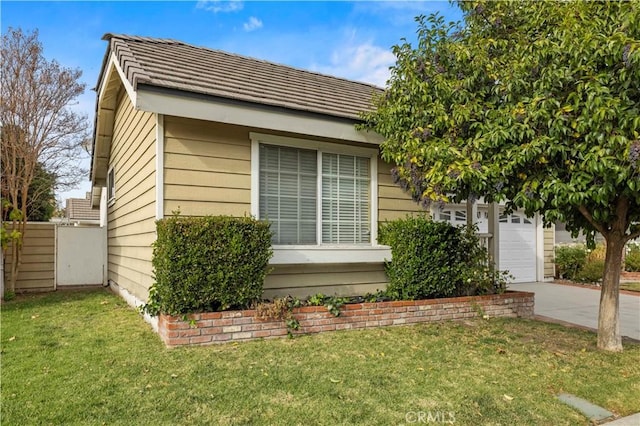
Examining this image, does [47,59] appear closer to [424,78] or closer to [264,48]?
[264,48]

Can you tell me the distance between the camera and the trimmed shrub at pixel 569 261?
1362 cm

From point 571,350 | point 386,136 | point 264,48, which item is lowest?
point 571,350

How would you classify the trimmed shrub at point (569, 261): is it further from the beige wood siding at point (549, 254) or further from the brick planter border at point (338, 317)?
the brick planter border at point (338, 317)

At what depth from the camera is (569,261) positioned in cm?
1370

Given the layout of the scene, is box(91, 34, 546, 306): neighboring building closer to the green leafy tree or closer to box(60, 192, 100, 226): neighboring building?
the green leafy tree

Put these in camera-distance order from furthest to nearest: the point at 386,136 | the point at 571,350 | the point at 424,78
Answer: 1. the point at 386,136
2. the point at 424,78
3. the point at 571,350

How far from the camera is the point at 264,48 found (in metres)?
10.4

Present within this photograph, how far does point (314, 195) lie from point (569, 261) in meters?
11.1

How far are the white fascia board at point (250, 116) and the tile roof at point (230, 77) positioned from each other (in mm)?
118

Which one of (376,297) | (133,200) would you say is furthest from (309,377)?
(133,200)

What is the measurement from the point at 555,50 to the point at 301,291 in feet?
14.4

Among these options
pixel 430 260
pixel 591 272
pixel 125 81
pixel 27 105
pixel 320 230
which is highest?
pixel 27 105

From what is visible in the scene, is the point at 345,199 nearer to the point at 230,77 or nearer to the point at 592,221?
the point at 230,77

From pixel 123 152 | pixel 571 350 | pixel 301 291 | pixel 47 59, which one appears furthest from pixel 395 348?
pixel 47 59
